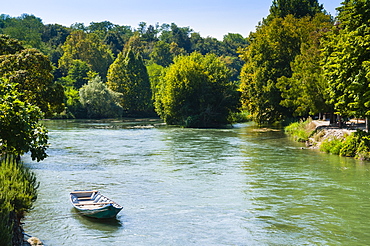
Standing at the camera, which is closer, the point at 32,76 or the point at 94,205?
the point at 94,205

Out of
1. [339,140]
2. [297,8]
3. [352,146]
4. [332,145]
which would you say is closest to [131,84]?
[297,8]

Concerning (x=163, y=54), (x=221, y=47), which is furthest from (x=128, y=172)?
(x=221, y=47)

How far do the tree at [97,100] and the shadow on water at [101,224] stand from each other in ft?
264

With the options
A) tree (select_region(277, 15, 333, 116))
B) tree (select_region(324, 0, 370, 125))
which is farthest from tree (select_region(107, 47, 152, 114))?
tree (select_region(324, 0, 370, 125))

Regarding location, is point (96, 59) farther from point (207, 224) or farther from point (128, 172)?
point (207, 224)

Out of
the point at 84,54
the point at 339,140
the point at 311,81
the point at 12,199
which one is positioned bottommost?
the point at 12,199

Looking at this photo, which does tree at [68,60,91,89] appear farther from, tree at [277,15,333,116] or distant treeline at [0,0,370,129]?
tree at [277,15,333,116]

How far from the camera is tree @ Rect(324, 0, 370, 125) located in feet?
109

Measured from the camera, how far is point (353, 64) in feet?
114

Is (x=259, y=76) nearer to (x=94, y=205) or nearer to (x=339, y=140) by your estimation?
(x=339, y=140)

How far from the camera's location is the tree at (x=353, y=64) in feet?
109

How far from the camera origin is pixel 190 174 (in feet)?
99.3

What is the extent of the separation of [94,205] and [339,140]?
84.9ft

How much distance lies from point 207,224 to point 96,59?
121980 mm
